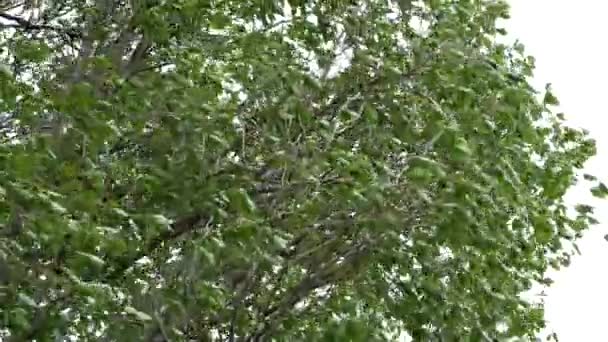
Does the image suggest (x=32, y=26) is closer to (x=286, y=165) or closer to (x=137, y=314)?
(x=286, y=165)

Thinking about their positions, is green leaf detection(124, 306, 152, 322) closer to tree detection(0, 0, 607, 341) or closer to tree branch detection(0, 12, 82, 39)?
tree detection(0, 0, 607, 341)

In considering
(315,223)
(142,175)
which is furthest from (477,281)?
(142,175)

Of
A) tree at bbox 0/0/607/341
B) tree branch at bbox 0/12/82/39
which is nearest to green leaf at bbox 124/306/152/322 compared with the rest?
tree at bbox 0/0/607/341

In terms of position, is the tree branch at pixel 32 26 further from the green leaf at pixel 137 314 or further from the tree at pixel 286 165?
the green leaf at pixel 137 314

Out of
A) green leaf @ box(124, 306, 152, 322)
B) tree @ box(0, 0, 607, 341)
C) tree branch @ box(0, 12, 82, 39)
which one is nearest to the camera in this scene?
green leaf @ box(124, 306, 152, 322)

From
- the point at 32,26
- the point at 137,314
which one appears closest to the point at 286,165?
the point at 137,314

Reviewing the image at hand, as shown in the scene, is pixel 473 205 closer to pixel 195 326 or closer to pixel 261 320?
pixel 261 320

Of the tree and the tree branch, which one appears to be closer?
Result: the tree

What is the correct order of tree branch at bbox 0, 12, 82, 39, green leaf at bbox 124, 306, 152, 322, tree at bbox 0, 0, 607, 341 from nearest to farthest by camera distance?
green leaf at bbox 124, 306, 152, 322 → tree at bbox 0, 0, 607, 341 → tree branch at bbox 0, 12, 82, 39

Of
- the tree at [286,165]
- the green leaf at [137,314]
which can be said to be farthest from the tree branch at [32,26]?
the green leaf at [137,314]

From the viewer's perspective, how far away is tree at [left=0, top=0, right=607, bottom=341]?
29.8 feet

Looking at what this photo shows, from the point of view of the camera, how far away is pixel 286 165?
967cm

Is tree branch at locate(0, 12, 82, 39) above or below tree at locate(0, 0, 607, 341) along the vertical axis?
above

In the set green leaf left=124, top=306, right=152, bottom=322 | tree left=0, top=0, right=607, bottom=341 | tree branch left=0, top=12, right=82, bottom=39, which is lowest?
green leaf left=124, top=306, right=152, bottom=322
